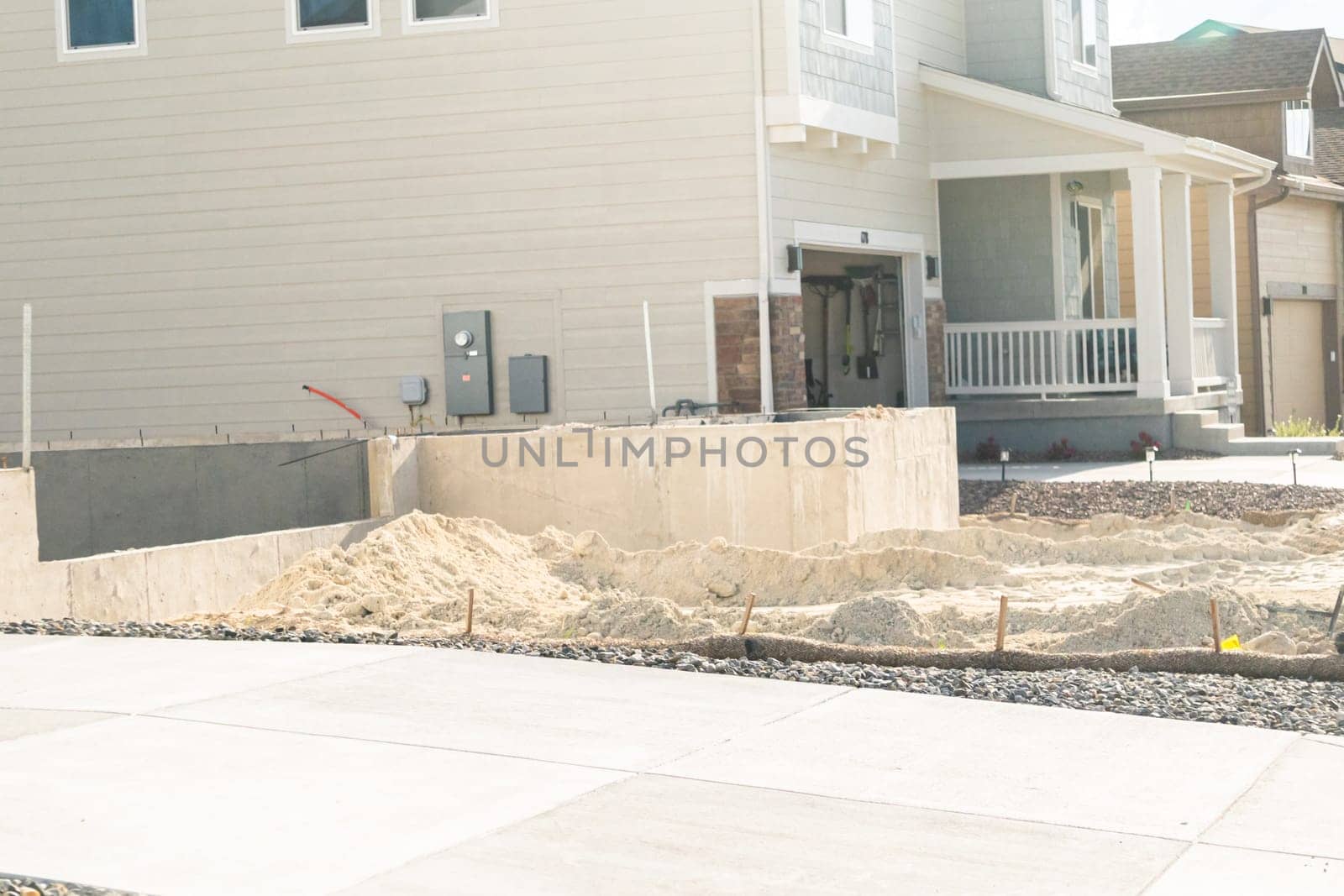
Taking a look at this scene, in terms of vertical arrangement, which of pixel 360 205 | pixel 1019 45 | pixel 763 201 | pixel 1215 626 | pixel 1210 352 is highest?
pixel 1019 45

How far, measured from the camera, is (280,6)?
17.1 metres

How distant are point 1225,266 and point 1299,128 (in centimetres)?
642

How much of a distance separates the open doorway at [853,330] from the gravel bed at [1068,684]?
42.7 ft

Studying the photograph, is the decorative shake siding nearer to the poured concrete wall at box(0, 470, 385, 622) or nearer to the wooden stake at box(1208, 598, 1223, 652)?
the poured concrete wall at box(0, 470, 385, 622)

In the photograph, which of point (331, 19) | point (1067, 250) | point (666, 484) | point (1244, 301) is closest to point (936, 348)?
point (1067, 250)

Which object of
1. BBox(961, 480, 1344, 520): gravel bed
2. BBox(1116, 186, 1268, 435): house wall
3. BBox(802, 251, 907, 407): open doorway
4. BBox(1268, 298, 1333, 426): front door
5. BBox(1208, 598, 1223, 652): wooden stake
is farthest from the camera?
BBox(1268, 298, 1333, 426): front door

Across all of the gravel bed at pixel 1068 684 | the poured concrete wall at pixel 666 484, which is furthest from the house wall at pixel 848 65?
the gravel bed at pixel 1068 684

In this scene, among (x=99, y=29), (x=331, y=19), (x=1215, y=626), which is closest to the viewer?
(x=1215, y=626)

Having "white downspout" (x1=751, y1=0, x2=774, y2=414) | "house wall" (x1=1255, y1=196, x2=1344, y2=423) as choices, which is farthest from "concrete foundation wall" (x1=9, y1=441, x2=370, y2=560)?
"house wall" (x1=1255, y1=196, x2=1344, y2=423)

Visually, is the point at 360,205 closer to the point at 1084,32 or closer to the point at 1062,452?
the point at 1062,452

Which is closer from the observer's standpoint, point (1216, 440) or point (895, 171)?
point (895, 171)

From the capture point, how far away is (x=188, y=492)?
41.5 feet

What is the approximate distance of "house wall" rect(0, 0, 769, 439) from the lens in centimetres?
1638

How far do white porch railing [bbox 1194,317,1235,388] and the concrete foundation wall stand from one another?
1217cm
